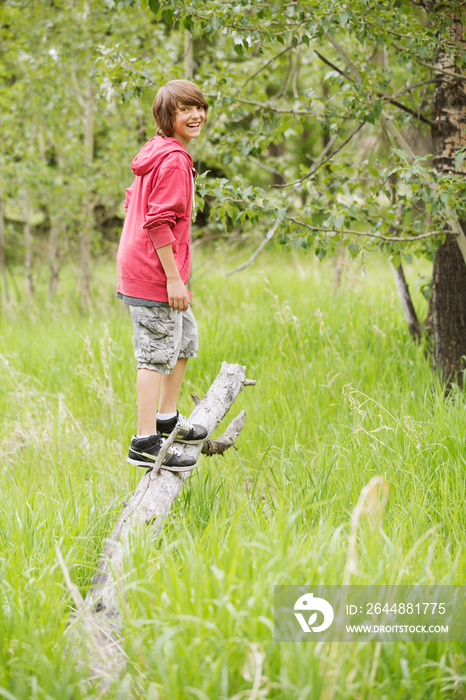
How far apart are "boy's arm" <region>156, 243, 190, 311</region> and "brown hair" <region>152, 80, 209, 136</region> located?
0.57m

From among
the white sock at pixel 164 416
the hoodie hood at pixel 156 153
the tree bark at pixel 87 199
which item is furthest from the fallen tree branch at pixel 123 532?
the tree bark at pixel 87 199

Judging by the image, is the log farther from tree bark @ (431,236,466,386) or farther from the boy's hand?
tree bark @ (431,236,466,386)

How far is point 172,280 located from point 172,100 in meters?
0.77

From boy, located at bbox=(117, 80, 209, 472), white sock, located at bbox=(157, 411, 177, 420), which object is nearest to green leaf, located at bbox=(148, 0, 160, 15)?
boy, located at bbox=(117, 80, 209, 472)

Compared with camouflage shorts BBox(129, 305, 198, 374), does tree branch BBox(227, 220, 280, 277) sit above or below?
above

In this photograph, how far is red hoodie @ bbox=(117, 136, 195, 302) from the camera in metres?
2.50

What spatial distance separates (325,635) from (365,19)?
2956 millimetres

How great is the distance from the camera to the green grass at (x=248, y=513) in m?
1.59

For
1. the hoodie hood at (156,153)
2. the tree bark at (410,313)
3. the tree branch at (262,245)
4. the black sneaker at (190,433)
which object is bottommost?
the black sneaker at (190,433)

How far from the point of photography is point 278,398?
12.8 ft

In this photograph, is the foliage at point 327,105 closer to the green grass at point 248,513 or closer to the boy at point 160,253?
the boy at point 160,253

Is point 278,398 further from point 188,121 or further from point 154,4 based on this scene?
point 154,4

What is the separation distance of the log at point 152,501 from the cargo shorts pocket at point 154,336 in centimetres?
41

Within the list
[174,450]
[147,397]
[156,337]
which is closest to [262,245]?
[156,337]
